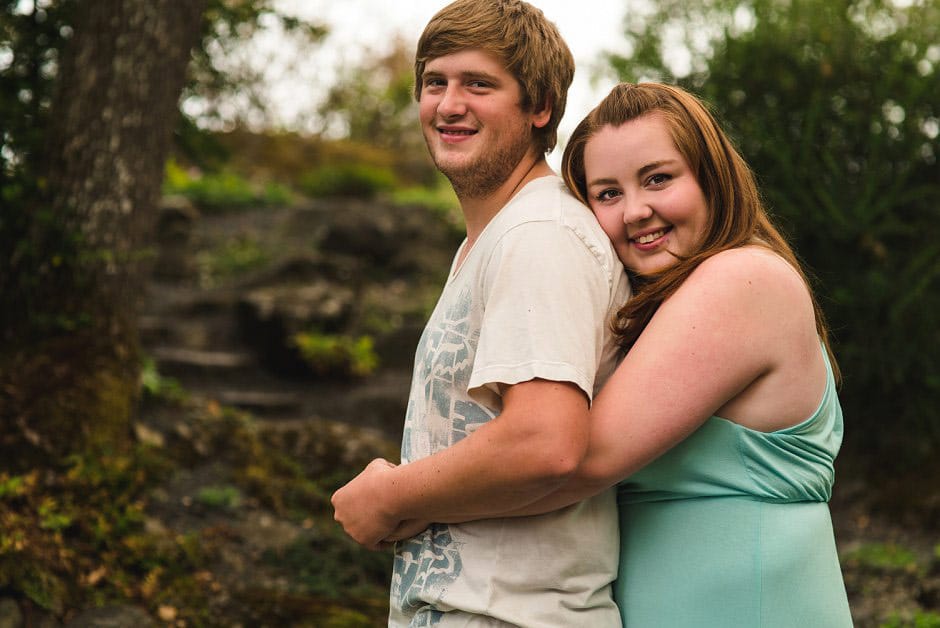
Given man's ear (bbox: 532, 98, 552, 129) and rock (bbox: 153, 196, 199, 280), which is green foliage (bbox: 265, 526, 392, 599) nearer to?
man's ear (bbox: 532, 98, 552, 129)

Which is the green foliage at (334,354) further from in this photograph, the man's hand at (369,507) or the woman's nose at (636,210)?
the woman's nose at (636,210)

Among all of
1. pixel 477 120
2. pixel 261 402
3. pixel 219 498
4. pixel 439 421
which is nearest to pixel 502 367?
pixel 439 421

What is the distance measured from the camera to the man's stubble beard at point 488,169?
2176 millimetres

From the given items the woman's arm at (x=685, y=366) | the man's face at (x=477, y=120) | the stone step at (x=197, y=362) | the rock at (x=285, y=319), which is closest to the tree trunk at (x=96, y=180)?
the man's face at (x=477, y=120)

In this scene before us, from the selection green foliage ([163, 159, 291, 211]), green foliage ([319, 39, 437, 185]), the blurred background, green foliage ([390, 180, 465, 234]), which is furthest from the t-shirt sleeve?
green foliage ([319, 39, 437, 185])

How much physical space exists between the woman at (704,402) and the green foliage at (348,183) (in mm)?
12623

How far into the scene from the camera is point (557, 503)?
74.9 inches

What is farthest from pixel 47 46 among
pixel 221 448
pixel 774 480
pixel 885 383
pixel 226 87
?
pixel 885 383

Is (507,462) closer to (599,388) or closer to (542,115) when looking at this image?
(599,388)

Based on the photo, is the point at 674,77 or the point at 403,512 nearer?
the point at 403,512

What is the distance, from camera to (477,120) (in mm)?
2168

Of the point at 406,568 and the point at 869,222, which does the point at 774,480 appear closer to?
the point at 406,568

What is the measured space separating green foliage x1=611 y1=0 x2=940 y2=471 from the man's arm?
4994 millimetres

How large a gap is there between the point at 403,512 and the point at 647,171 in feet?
3.06
